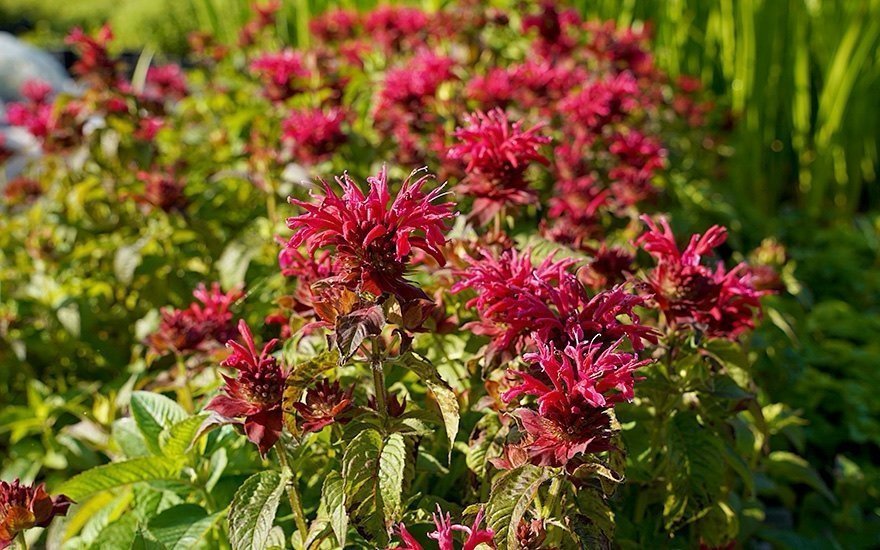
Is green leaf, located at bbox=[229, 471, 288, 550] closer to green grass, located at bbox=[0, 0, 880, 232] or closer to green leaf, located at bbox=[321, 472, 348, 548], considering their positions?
green leaf, located at bbox=[321, 472, 348, 548]

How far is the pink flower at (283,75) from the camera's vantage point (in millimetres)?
2188

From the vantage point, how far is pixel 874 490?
6.37ft

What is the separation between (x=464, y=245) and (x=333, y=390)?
43 cm

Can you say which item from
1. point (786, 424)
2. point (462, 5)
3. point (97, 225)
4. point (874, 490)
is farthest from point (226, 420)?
point (462, 5)

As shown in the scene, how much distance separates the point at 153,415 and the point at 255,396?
393mm

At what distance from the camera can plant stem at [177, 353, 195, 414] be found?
147 cm

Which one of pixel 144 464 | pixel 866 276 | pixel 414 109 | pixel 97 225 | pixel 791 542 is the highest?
pixel 414 109

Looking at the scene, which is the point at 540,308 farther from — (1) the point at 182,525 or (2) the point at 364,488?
(1) the point at 182,525

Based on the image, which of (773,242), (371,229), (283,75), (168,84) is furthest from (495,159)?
(168,84)

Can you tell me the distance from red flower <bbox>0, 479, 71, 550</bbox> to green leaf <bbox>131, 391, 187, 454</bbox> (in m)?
0.21

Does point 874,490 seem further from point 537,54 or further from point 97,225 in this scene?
point 97,225

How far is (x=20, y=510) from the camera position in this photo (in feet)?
3.38

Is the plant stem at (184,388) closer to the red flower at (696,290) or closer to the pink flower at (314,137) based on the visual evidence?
the pink flower at (314,137)

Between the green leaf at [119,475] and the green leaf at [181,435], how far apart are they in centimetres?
3
